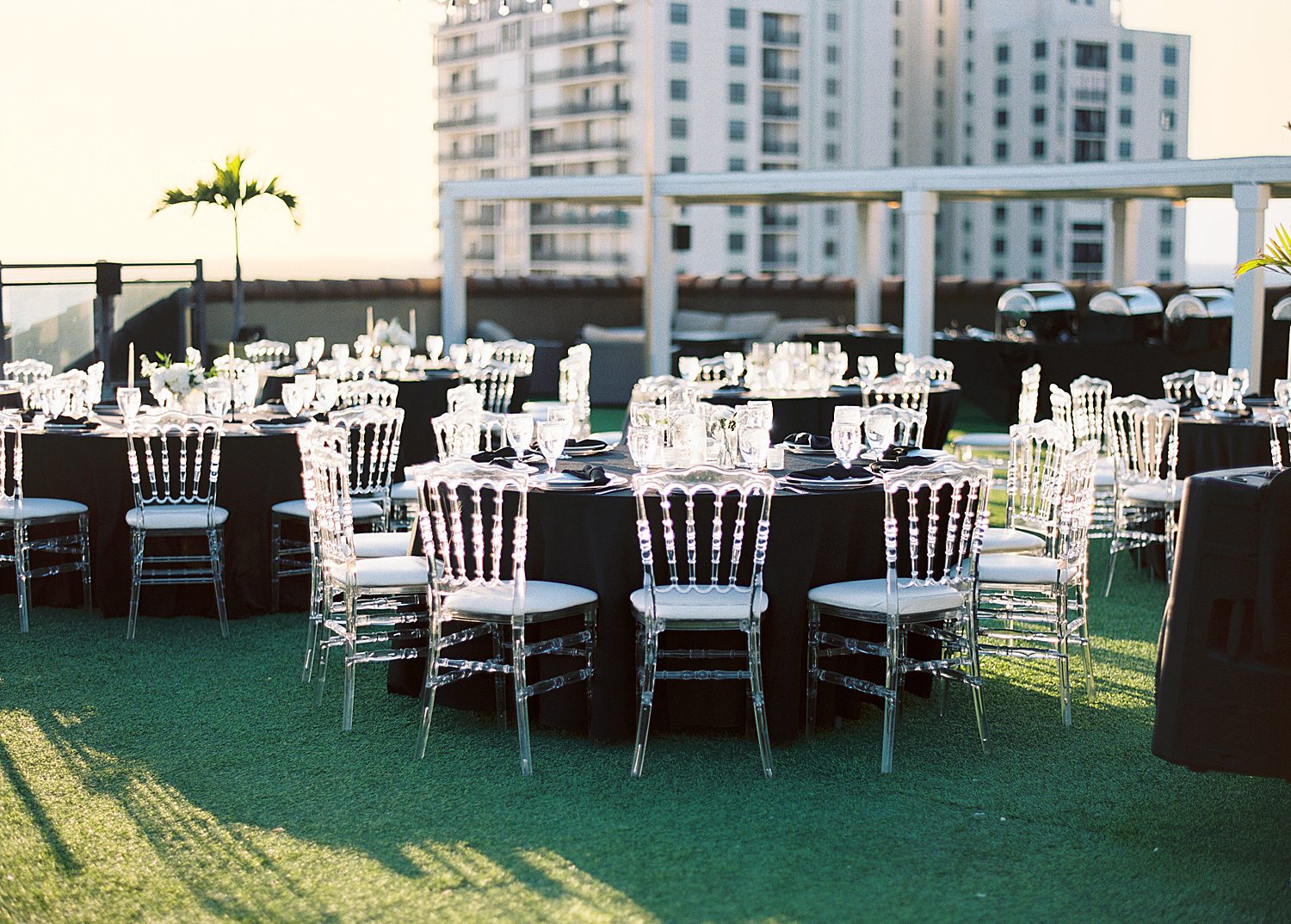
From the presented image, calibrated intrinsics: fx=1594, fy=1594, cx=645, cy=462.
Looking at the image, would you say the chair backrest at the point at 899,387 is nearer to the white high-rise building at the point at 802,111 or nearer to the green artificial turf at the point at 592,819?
the green artificial turf at the point at 592,819

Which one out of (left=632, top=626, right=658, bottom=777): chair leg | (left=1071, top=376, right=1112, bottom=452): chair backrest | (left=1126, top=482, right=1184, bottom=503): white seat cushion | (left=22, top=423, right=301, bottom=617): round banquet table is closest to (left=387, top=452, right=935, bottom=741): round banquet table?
(left=632, top=626, right=658, bottom=777): chair leg

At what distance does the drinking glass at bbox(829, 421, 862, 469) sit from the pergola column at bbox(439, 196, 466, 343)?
12.3 metres

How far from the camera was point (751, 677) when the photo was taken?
15.5ft

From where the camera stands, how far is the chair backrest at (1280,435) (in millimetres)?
7078

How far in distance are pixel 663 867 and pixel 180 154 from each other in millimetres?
17160

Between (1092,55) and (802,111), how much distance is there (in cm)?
1812

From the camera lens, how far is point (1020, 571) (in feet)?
17.8

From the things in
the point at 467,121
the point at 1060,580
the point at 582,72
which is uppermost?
the point at 582,72

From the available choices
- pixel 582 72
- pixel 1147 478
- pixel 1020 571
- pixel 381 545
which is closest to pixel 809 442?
pixel 1020 571

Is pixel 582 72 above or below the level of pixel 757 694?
above

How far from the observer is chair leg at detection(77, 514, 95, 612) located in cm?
698

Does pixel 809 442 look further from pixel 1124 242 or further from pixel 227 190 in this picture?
pixel 1124 242

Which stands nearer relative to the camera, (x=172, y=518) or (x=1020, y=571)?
(x=1020, y=571)

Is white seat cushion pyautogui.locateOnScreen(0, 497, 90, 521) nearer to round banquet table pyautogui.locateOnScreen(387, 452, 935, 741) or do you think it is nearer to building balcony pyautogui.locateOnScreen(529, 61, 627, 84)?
round banquet table pyautogui.locateOnScreen(387, 452, 935, 741)
